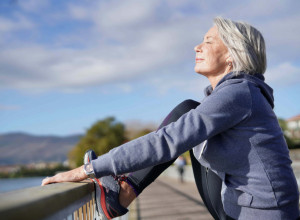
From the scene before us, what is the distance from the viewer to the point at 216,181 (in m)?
2.18

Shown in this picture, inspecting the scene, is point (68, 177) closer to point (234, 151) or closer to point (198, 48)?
point (234, 151)

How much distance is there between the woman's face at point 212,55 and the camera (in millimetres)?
2330

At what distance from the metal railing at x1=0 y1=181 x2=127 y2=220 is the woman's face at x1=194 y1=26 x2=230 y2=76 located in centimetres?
102

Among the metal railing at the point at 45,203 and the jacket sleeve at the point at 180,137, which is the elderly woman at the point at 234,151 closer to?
the jacket sleeve at the point at 180,137

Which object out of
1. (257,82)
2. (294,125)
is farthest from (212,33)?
(294,125)

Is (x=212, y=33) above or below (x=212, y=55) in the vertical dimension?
above

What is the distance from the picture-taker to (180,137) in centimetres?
181

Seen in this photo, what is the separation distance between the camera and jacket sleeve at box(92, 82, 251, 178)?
181 centimetres

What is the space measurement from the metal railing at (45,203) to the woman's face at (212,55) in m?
1.02

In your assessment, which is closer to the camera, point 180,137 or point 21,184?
point 180,137

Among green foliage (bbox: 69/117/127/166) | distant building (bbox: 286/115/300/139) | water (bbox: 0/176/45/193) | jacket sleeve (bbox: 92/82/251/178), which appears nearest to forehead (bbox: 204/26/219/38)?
jacket sleeve (bbox: 92/82/251/178)

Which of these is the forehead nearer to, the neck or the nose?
the nose

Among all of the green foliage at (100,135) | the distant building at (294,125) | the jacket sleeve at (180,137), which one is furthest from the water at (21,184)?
the distant building at (294,125)

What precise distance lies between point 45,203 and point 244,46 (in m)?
1.54
